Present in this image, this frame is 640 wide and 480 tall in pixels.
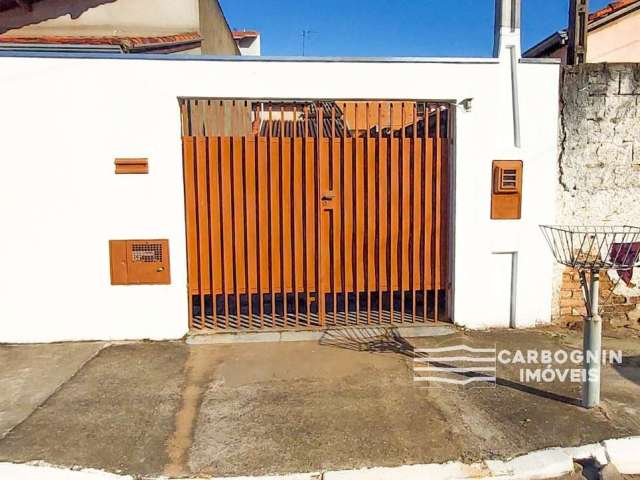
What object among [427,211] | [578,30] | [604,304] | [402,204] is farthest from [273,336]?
[578,30]

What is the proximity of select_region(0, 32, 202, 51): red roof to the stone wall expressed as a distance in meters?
5.39

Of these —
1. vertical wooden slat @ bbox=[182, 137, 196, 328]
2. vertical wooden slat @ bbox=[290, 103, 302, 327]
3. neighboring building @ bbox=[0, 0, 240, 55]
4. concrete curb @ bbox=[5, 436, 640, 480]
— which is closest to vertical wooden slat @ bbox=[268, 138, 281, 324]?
vertical wooden slat @ bbox=[290, 103, 302, 327]

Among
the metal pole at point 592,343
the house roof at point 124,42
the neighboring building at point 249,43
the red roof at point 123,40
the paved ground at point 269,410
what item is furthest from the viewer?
the neighboring building at point 249,43

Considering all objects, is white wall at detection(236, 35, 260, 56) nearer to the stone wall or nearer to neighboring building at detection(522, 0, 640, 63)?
neighboring building at detection(522, 0, 640, 63)

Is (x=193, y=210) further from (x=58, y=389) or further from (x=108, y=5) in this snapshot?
(x=108, y=5)

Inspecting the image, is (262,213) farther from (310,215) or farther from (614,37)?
(614,37)

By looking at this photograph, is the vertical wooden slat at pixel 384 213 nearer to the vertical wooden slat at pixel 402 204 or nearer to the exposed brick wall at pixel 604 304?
the vertical wooden slat at pixel 402 204

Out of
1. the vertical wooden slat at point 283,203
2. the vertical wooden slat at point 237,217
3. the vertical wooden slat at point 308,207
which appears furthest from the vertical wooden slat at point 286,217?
the vertical wooden slat at point 237,217

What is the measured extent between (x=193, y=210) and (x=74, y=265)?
1.30 m

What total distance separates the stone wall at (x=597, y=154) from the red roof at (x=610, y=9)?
25.9ft

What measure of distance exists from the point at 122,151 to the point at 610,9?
12.1 metres

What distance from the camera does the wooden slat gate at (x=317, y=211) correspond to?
4918 millimetres

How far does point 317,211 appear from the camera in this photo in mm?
5020

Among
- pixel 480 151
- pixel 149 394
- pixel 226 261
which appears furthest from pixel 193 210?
pixel 480 151
